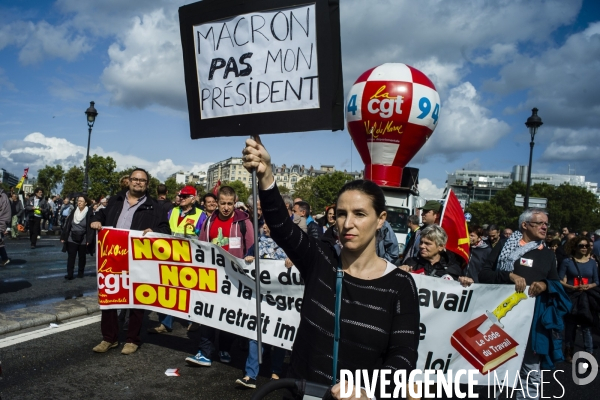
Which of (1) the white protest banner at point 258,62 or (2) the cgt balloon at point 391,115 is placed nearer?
(1) the white protest banner at point 258,62

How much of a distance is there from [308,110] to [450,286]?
303 cm

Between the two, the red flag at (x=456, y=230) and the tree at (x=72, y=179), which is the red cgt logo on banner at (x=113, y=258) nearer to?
the red flag at (x=456, y=230)

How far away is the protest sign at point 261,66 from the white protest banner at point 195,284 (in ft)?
9.36

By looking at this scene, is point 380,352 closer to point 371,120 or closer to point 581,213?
point 371,120

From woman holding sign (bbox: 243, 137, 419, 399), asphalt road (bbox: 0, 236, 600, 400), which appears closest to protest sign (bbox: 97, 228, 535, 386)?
asphalt road (bbox: 0, 236, 600, 400)

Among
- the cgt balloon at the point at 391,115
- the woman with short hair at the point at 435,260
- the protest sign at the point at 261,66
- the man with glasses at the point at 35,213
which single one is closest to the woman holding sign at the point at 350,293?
the protest sign at the point at 261,66

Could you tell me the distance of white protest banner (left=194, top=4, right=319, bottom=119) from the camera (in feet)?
8.55

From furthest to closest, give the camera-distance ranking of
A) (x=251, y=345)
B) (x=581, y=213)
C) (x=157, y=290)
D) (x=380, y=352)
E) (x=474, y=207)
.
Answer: (x=474, y=207), (x=581, y=213), (x=157, y=290), (x=251, y=345), (x=380, y=352)

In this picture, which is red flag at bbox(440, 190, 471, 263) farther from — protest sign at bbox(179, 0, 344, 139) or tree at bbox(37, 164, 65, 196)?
tree at bbox(37, 164, 65, 196)

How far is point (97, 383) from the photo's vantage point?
485 cm

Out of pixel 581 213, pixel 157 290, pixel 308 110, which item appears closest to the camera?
pixel 308 110

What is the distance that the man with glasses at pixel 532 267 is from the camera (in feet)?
15.4

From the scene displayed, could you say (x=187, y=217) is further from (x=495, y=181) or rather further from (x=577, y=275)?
(x=495, y=181)

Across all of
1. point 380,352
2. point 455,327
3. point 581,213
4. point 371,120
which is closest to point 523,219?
point 455,327
